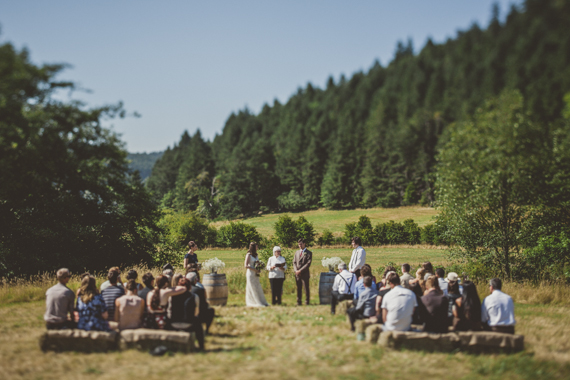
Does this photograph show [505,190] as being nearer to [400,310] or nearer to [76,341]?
[400,310]

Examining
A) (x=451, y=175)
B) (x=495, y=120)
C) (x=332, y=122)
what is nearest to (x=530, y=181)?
(x=451, y=175)

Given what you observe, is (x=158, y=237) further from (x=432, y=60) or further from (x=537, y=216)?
(x=432, y=60)

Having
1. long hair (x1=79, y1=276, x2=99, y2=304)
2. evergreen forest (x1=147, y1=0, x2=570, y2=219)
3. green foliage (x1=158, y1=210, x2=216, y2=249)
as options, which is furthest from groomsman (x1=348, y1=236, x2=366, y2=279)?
evergreen forest (x1=147, y1=0, x2=570, y2=219)

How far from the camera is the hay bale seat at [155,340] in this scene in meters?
7.61

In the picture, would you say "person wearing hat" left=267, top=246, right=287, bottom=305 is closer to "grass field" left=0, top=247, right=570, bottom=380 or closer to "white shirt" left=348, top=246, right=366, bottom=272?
"grass field" left=0, top=247, right=570, bottom=380

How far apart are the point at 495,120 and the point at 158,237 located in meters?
21.3

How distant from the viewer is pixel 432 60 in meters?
160

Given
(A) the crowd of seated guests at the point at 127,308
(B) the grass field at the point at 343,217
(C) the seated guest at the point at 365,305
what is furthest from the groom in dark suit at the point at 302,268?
(B) the grass field at the point at 343,217

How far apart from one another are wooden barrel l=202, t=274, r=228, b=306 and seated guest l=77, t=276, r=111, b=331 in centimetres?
425

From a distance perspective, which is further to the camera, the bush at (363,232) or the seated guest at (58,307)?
the bush at (363,232)

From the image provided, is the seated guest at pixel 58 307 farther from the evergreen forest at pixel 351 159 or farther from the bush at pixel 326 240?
the evergreen forest at pixel 351 159

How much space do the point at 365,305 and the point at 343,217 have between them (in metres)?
67.8

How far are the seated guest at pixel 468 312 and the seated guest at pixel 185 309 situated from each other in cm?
535

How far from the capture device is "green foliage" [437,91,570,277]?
66.7ft
